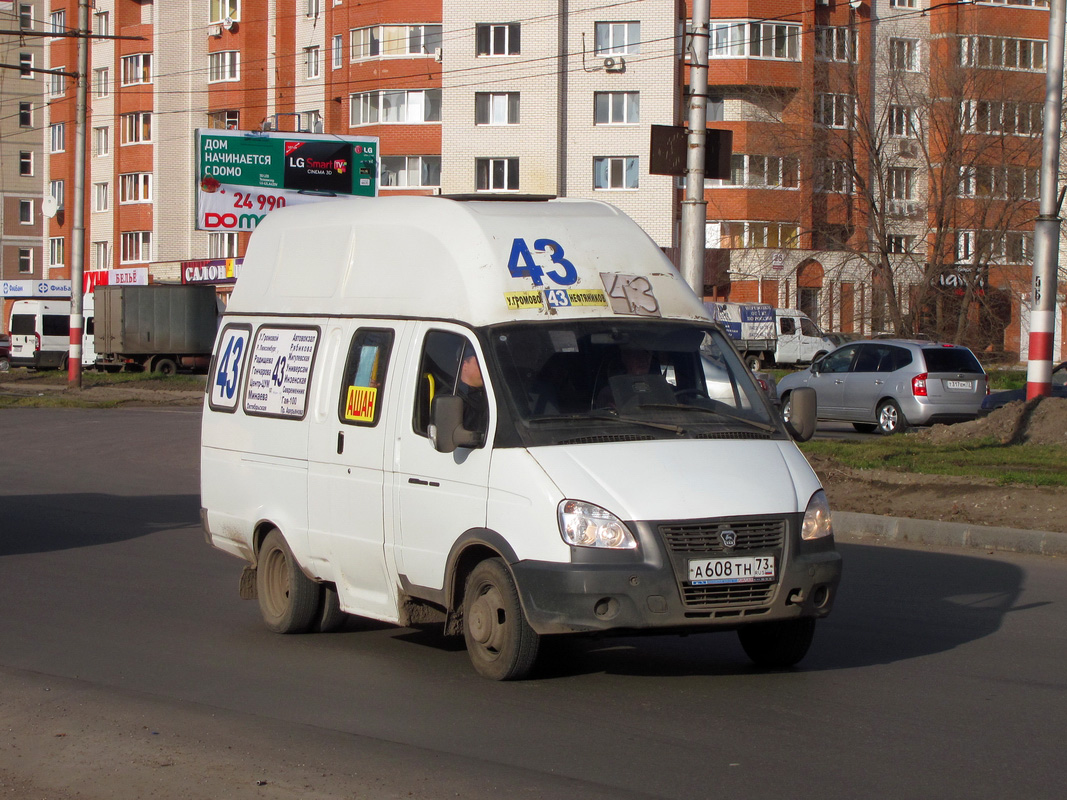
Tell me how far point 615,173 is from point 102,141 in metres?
28.8

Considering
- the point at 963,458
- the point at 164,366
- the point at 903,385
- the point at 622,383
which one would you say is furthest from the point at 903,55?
the point at 622,383

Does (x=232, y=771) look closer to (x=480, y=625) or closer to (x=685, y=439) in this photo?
(x=480, y=625)

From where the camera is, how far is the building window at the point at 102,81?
2729 inches

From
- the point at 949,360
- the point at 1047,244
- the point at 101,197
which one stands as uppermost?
the point at 101,197

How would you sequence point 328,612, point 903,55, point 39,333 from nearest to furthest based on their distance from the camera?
point 328,612
point 903,55
point 39,333

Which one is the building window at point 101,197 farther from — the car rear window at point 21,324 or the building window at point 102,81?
the car rear window at point 21,324

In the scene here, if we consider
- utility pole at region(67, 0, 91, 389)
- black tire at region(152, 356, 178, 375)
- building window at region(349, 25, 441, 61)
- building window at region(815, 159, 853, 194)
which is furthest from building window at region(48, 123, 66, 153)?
building window at region(815, 159, 853, 194)

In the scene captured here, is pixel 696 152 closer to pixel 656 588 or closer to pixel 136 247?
pixel 656 588

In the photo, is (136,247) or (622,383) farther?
Result: (136,247)

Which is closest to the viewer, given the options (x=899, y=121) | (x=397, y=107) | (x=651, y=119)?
(x=899, y=121)

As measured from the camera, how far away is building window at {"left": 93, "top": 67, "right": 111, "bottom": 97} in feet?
227

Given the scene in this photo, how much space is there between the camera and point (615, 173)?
5616cm

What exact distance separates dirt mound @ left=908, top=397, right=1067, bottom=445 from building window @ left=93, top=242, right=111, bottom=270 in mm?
56027

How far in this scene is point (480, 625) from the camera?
22.1 ft
